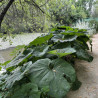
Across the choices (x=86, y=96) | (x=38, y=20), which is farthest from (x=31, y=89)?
(x=38, y=20)

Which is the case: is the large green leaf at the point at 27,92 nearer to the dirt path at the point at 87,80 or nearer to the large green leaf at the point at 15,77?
the large green leaf at the point at 15,77

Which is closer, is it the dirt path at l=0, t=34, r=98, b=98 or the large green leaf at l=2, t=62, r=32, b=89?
the large green leaf at l=2, t=62, r=32, b=89

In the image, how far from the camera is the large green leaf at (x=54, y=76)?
88 cm

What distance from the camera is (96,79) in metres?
1.51

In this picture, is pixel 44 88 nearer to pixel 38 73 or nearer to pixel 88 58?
pixel 38 73

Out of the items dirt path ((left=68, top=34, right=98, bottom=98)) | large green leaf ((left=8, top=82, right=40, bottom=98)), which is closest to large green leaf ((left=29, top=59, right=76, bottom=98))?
large green leaf ((left=8, top=82, right=40, bottom=98))

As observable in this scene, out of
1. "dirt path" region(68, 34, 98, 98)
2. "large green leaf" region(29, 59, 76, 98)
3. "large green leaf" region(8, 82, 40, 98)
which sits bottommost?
"dirt path" region(68, 34, 98, 98)

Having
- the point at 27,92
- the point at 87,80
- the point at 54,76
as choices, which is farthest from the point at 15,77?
the point at 87,80

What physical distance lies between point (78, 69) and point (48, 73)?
955 mm

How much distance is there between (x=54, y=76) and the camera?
981mm

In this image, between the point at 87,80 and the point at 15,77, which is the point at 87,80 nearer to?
the point at 87,80

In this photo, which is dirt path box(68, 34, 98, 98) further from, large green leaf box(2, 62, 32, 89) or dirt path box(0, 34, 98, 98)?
large green leaf box(2, 62, 32, 89)

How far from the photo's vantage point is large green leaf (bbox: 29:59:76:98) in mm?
884

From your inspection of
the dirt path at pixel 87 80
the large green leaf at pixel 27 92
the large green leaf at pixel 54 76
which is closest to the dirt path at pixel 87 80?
the dirt path at pixel 87 80
